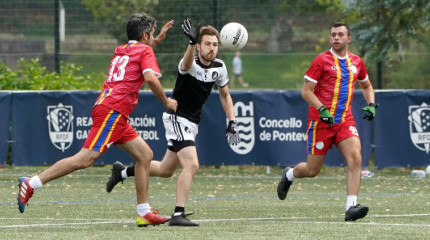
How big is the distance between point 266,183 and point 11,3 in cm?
811

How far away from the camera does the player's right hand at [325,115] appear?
37.1 feet

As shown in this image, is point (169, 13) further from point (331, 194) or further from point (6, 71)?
point (331, 194)

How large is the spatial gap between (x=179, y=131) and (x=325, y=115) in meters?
1.51

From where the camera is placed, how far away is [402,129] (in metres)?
17.1

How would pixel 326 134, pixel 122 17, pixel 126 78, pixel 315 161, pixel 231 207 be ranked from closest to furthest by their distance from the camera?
pixel 126 78 < pixel 326 134 < pixel 315 161 < pixel 231 207 < pixel 122 17

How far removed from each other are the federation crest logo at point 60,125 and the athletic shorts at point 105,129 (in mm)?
7027

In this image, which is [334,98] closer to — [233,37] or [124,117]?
[233,37]

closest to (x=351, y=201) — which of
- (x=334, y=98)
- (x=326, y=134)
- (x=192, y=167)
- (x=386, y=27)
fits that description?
(x=326, y=134)

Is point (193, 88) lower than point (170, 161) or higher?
higher

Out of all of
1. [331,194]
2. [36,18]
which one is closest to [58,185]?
[331,194]

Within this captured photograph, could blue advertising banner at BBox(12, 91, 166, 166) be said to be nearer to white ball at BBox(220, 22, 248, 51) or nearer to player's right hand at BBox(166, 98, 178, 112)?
white ball at BBox(220, 22, 248, 51)

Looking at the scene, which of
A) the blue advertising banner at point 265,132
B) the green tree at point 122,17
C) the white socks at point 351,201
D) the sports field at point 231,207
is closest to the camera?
the sports field at point 231,207

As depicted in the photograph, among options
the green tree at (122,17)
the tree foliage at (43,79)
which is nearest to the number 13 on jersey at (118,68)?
A: the tree foliage at (43,79)

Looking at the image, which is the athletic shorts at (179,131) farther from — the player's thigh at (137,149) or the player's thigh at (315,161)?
the player's thigh at (315,161)
